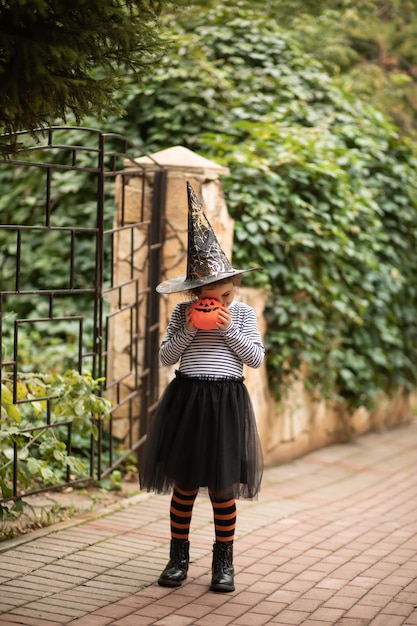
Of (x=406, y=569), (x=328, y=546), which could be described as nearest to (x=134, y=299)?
(x=328, y=546)

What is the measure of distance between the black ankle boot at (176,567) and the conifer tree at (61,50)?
6.38ft

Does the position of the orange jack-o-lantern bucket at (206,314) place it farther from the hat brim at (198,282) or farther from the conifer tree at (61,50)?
the conifer tree at (61,50)

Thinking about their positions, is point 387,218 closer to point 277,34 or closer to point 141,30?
point 277,34

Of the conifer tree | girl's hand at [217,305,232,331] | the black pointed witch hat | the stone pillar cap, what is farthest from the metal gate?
girl's hand at [217,305,232,331]

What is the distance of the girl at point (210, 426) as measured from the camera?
4.43m

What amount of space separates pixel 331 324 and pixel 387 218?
158 centimetres

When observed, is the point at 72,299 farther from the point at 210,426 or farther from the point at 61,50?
the point at 61,50

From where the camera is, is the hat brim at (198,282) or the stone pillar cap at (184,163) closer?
the hat brim at (198,282)

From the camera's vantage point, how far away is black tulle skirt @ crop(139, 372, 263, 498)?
14.5ft

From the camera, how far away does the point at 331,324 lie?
819cm

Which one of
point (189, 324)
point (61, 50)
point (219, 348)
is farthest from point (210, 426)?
point (61, 50)

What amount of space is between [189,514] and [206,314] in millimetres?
912

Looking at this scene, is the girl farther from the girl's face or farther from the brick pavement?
the brick pavement

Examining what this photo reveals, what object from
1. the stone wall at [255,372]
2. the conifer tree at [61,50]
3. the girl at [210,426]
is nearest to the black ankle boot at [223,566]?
the girl at [210,426]
